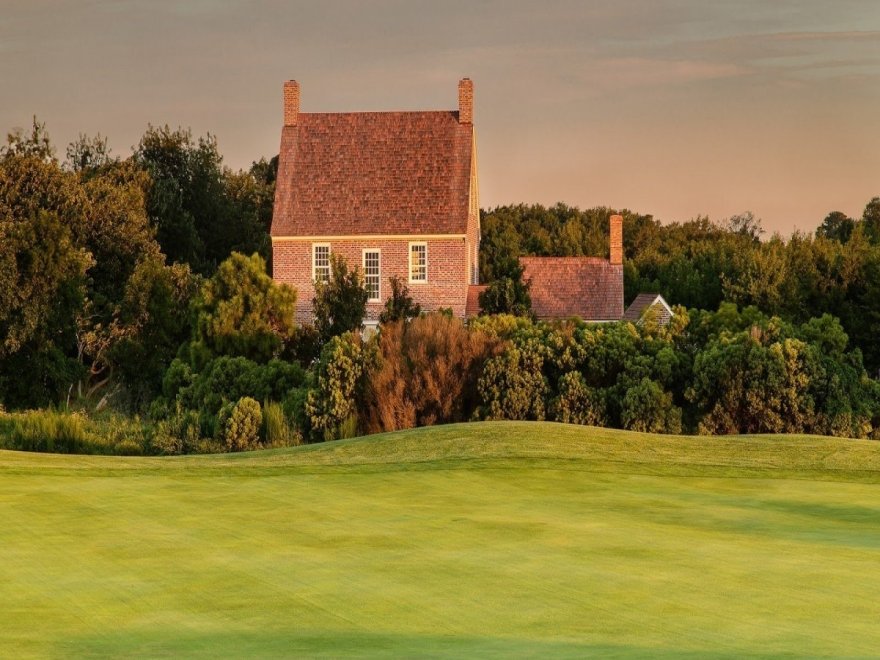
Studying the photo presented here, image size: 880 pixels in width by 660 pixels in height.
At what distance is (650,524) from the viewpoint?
1159cm

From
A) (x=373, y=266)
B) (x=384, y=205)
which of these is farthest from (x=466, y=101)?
(x=373, y=266)

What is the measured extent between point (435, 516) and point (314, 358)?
2169 cm

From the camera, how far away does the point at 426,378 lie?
25.6 m

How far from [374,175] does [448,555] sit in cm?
4786

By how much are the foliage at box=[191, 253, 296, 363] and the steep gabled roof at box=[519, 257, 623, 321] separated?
25.9 m

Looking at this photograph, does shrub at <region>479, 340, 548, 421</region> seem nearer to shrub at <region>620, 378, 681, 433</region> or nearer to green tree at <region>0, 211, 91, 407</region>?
shrub at <region>620, 378, 681, 433</region>

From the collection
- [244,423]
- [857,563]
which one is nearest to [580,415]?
[244,423]

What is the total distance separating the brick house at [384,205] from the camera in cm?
5584

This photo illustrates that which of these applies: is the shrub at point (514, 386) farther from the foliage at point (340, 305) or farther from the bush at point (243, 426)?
the foliage at point (340, 305)

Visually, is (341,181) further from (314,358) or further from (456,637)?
(456,637)

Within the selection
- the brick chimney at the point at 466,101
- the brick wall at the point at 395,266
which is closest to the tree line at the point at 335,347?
the brick wall at the point at 395,266

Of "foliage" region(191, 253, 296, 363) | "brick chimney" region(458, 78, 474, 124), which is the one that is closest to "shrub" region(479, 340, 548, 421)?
"foliage" region(191, 253, 296, 363)

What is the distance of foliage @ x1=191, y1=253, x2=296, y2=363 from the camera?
1261 inches

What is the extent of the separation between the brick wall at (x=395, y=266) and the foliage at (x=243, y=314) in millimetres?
22261
